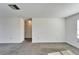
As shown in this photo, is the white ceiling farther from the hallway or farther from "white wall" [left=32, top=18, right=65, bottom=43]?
"white wall" [left=32, top=18, right=65, bottom=43]

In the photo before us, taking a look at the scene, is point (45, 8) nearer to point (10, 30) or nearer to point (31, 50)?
point (31, 50)

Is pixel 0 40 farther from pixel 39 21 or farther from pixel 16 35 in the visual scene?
pixel 39 21

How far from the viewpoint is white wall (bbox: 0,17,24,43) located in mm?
8516

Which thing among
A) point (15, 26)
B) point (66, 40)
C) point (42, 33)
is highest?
point (15, 26)

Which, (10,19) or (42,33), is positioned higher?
(10,19)

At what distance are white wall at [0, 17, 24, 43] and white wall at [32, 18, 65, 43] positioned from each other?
140 cm

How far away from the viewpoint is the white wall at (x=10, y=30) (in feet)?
27.9

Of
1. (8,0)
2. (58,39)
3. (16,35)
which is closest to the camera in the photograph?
(8,0)

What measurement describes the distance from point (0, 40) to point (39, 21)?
149 inches

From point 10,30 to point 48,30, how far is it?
3.38 m

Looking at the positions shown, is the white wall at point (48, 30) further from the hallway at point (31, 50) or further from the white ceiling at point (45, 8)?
the white ceiling at point (45, 8)

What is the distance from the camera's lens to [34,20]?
8875 millimetres

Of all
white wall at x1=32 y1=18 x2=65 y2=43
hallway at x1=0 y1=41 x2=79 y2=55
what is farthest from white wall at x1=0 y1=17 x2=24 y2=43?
hallway at x1=0 y1=41 x2=79 y2=55
